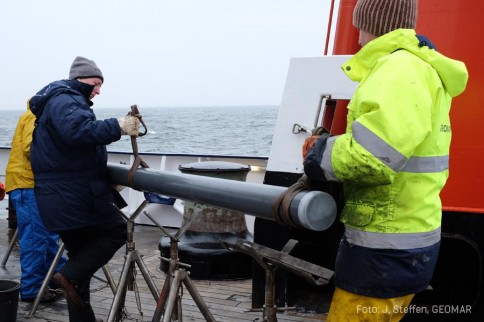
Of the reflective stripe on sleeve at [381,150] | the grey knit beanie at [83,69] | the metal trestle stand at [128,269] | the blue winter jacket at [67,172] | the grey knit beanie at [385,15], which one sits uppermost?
the grey knit beanie at [385,15]

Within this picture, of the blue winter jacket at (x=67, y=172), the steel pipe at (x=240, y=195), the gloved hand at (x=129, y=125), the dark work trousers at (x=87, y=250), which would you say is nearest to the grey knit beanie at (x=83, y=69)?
the blue winter jacket at (x=67, y=172)

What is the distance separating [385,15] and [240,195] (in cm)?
94

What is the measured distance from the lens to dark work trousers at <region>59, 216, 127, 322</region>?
3521mm

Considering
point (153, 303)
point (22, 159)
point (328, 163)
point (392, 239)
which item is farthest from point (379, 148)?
point (22, 159)

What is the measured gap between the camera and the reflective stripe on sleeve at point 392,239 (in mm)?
2111

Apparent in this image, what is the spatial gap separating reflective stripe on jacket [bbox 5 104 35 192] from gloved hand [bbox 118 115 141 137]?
206cm

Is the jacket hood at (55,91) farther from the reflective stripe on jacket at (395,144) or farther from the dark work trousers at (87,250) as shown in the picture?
the reflective stripe on jacket at (395,144)

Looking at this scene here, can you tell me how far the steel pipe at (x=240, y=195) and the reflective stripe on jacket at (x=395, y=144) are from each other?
13 centimetres

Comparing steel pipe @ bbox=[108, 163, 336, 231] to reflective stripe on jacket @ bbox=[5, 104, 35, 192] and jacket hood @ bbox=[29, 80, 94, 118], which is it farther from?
reflective stripe on jacket @ bbox=[5, 104, 35, 192]

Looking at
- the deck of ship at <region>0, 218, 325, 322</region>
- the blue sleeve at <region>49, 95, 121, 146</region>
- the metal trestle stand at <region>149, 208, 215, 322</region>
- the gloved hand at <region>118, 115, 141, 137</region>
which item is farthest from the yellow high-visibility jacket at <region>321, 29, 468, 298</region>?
the deck of ship at <region>0, 218, 325, 322</region>

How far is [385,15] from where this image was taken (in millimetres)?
2156

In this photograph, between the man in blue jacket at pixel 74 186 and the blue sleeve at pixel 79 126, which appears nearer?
the blue sleeve at pixel 79 126

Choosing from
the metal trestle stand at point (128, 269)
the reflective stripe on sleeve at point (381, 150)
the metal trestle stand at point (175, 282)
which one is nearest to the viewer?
the reflective stripe on sleeve at point (381, 150)

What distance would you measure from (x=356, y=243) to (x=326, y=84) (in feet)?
6.98
